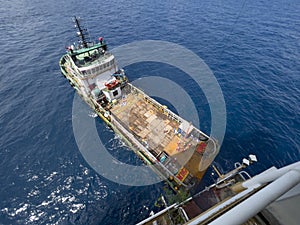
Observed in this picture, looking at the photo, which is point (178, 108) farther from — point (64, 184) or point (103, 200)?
point (64, 184)

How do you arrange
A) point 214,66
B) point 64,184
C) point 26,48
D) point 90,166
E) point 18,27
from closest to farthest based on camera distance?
point 64,184 < point 90,166 < point 214,66 < point 26,48 < point 18,27

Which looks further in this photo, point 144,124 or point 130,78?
point 130,78

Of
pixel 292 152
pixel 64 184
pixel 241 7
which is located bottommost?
pixel 292 152

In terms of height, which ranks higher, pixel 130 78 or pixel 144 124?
pixel 130 78

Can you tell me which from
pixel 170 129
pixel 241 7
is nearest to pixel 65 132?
pixel 170 129
